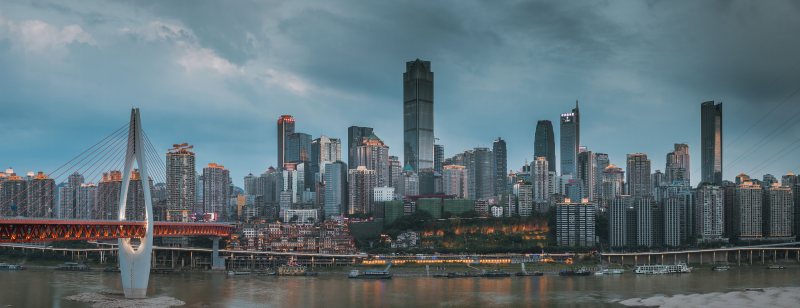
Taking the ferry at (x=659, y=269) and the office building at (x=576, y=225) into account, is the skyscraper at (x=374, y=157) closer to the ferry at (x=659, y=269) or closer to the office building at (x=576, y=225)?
the office building at (x=576, y=225)

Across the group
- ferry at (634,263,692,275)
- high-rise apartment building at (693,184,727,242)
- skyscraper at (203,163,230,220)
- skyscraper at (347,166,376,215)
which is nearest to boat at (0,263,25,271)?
ferry at (634,263,692,275)

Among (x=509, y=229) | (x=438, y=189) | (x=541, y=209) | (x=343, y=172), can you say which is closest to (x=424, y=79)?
(x=438, y=189)

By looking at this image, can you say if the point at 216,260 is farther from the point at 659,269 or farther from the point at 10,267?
the point at 659,269

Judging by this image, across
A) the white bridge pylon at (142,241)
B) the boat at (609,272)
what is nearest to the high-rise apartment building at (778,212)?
the boat at (609,272)

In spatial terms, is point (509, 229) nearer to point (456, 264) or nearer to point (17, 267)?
point (456, 264)

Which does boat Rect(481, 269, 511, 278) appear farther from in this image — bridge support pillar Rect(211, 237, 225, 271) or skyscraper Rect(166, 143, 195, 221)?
skyscraper Rect(166, 143, 195, 221)
